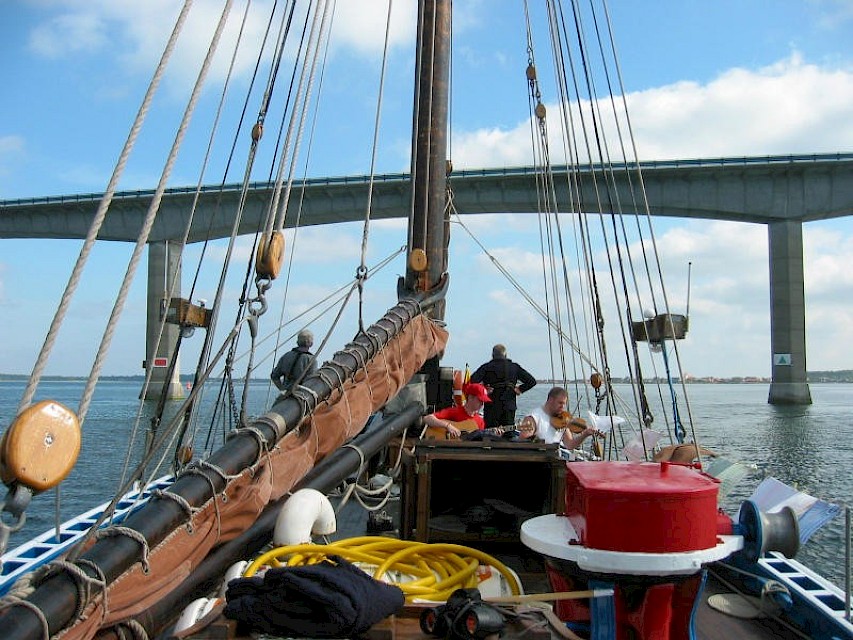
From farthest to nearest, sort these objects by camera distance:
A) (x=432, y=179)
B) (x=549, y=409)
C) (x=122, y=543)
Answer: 1. (x=432, y=179)
2. (x=549, y=409)
3. (x=122, y=543)

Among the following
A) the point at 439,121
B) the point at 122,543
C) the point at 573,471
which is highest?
the point at 439,121

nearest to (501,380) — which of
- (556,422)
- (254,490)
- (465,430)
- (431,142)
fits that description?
(556,422)

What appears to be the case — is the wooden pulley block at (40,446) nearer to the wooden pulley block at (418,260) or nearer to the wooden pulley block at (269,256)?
the wooden pulley block at (269,256)

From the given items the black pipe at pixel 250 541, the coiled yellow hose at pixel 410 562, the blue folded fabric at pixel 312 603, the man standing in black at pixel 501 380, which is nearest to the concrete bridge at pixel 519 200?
the man standing in black at pixel 501 380

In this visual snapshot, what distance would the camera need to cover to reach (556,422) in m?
6.77

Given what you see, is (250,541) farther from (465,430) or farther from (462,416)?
(462,416)

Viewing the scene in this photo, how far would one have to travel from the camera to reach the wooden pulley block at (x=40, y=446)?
1.98 m

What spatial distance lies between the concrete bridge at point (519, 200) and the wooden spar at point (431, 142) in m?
23.5

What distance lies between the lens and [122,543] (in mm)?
2533

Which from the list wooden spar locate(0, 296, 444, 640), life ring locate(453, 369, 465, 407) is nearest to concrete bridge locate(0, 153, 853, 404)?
life ring locate(453, 369, 465, 407)

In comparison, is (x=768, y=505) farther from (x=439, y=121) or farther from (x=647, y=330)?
(x=439, y=121)

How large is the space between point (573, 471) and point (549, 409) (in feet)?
12.4

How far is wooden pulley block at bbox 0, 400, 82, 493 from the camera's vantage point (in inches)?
77.9

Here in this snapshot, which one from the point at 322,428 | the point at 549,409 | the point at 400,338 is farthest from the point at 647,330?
A: the point at 322,428
